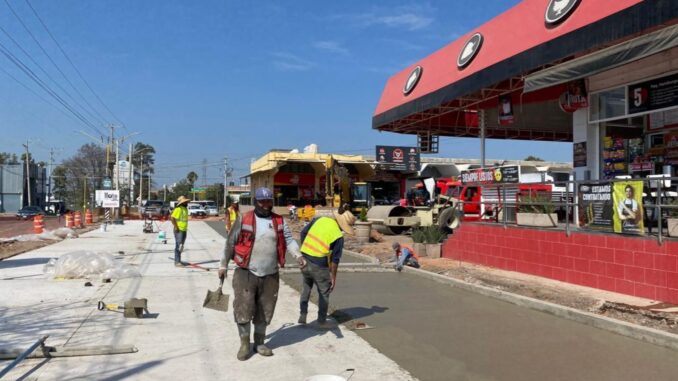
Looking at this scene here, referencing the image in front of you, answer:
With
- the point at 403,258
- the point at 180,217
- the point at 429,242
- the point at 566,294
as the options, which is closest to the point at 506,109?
the point at 429,242

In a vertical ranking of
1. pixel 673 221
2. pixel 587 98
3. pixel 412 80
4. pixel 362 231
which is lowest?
pixel 362 231

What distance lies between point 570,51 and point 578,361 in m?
7.60

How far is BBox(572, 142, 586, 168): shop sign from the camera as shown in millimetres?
14492

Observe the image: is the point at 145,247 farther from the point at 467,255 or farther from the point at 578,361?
the point at 578,361

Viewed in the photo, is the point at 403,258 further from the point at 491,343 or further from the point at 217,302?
the point at 217,302

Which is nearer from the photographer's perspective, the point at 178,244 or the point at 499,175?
the point at 499,175

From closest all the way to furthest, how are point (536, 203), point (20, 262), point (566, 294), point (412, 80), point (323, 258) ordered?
point (323, 258), point (566, 294), point (536, 203), point (20, 262), point (412, 80)

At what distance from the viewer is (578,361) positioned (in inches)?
228

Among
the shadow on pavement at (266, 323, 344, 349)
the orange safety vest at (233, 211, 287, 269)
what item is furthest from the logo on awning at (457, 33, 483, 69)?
the orange safety vest at (233, 211, 287, 269)

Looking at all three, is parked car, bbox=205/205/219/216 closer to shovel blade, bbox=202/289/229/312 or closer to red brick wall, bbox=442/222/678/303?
red brick wall, bbox=442/222/678/303

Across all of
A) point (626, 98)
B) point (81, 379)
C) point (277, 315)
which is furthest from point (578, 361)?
point (626, 98)

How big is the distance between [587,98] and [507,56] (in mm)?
2414

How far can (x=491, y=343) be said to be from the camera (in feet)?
21.4

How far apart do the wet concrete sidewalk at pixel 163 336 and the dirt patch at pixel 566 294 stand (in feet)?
11.6
